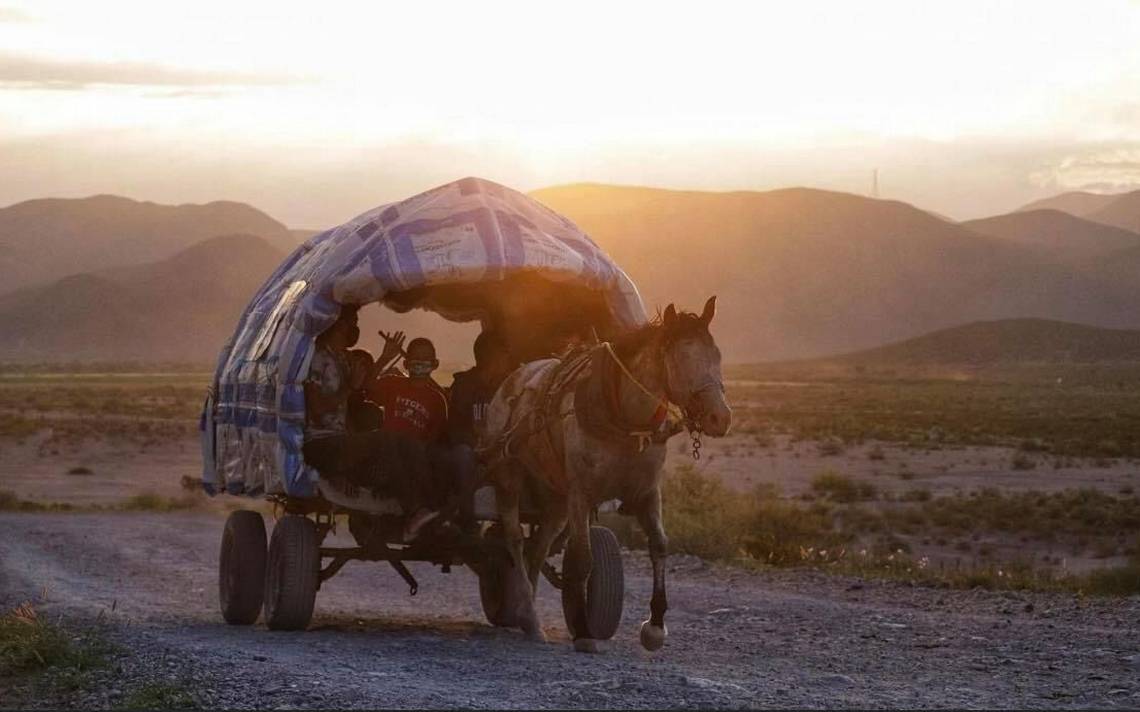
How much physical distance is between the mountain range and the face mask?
144319 mm

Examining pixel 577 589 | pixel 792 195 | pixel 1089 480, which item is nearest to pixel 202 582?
pixel 577 589

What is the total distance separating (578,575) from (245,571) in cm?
328

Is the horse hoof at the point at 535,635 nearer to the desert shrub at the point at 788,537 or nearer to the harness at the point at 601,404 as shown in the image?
the harness at the point at 601,404

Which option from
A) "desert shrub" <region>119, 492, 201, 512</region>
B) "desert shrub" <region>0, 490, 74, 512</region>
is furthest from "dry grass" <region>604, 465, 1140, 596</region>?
"desert shrub" <region>0, 490, 74, 512</region>

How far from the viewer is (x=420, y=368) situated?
13555 mm

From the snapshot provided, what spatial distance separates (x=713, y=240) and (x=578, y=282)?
172m

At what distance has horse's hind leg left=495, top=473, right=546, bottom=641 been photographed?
13.2 metres

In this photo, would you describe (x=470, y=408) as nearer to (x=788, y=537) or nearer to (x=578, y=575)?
(x=578, y=575)

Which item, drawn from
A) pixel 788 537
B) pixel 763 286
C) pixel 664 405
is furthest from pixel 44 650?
pixel 763 286

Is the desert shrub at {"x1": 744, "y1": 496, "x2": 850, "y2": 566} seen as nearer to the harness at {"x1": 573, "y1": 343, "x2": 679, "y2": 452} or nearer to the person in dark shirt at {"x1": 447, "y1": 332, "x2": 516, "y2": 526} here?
the person in dark shirt at {"x1": 447, "y1": 332, "x2": 516, "y2": 526}

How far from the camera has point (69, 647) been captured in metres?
11.0

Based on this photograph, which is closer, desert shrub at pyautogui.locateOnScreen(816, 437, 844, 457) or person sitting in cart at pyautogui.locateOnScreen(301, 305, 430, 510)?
person sitting in cart at pyautogui.locateOnScreen(301, 305, 430, 510)

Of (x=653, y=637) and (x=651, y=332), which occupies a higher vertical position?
(x=651, y=332)

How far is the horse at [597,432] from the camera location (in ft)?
37.5
